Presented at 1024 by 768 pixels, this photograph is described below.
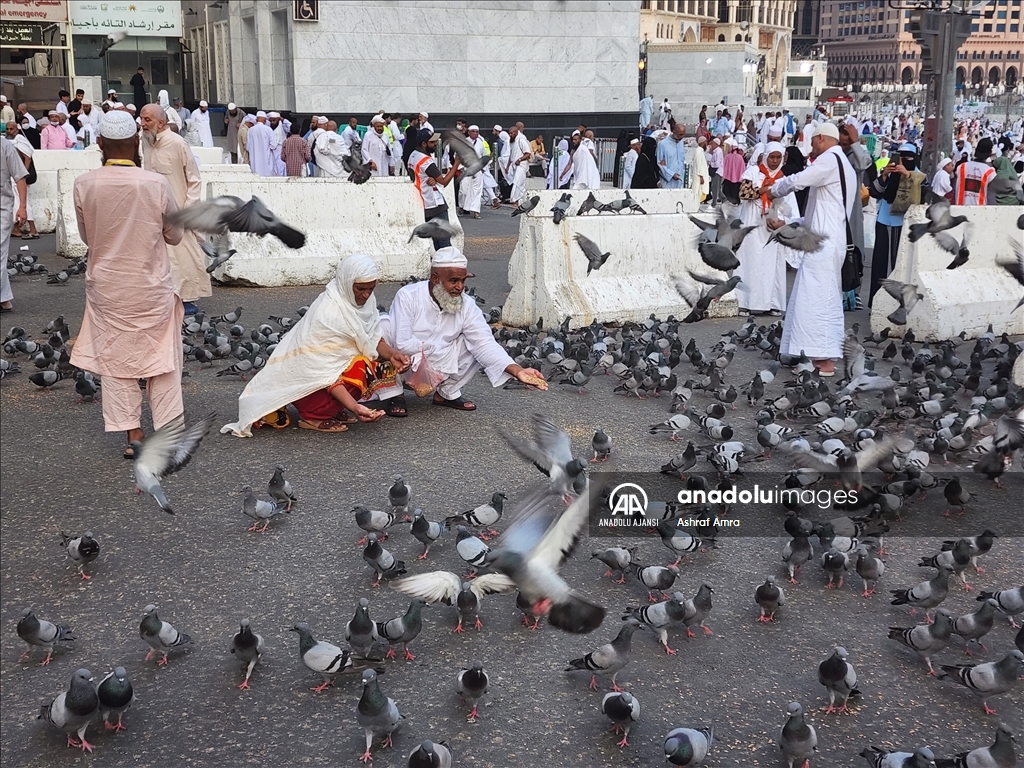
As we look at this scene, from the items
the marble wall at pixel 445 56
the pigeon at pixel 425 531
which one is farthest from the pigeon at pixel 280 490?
the marble wall at pixel 445 56

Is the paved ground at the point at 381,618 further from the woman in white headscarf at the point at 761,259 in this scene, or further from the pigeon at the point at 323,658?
the woman in white headscarf at the point at 761,259

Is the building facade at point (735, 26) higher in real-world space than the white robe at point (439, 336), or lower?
higher

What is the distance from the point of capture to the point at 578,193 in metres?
12.6

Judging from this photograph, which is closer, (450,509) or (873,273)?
(450,509)

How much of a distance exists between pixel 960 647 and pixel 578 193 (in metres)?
9.10

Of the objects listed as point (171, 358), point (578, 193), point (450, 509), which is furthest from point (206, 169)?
point (450, 509)

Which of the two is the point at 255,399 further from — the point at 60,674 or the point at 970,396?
the point at 970,396

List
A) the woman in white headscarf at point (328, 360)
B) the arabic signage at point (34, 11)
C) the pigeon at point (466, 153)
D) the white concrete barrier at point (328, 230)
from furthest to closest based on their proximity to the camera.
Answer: the arabic signage at point (34, 11) → the pigeon at point (466, 153) → the white concrete barrier at point (328, 230) → the woman in white headscarf at point (328, 360)

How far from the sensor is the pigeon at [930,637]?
402 cm

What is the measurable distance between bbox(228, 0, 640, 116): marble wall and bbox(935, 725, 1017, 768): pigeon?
25.7m

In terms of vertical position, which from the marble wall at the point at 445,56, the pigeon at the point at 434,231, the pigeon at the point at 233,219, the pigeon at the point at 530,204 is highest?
the marble wall at the point at 445,56

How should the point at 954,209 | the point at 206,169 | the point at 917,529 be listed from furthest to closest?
the point at 206,169, the point at 954,209, the point at 917,529

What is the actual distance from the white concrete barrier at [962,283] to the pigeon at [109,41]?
2692cm

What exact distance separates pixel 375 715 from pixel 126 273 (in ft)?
11.1
